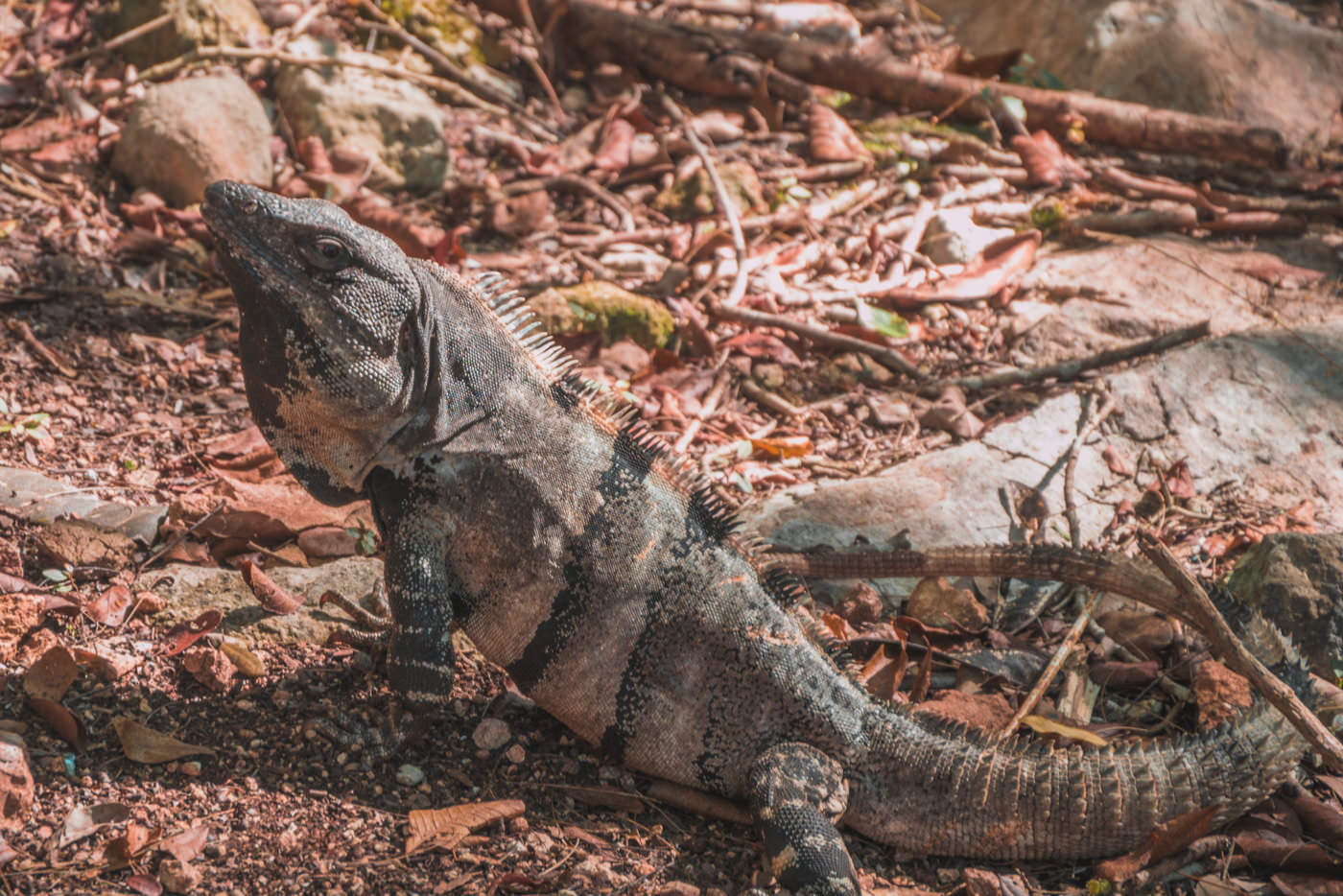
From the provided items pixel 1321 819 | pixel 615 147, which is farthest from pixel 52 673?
pixel 615 147

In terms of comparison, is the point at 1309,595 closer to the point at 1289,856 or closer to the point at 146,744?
the point at 1289,856

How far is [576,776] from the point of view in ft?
12.2

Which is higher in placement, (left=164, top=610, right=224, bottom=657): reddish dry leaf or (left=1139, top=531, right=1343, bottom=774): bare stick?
(left=1139, top=531, right=1343, bottom=774): bare stick

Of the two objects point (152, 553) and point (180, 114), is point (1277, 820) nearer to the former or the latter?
point (152, 553)

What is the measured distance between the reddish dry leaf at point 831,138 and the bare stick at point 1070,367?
2.60m

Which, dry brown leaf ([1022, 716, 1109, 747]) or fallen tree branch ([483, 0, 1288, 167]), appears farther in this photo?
fallen tree branch ([483, 0, 1288, 167])

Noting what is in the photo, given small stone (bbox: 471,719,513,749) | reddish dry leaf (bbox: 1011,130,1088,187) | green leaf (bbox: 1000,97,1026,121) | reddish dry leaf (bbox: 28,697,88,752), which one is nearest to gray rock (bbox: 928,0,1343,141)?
green leaf (bbox: 1000,97,1026,121)

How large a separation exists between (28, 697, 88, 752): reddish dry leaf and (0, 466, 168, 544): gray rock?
896mm

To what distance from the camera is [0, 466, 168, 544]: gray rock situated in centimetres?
409

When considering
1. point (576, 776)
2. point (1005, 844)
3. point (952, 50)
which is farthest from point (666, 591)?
point (952, 50)

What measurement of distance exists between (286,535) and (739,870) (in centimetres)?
214

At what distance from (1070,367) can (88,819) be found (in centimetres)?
489

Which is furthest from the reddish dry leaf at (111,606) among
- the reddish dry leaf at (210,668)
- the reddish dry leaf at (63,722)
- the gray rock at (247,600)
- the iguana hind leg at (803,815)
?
the iguana hind leg at (803,815)

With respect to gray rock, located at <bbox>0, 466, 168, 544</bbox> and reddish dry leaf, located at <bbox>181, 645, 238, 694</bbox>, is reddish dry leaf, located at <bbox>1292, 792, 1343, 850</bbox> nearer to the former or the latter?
reddish dry leaf, located at <bbox>181, 645, 238, 694</bbox>
